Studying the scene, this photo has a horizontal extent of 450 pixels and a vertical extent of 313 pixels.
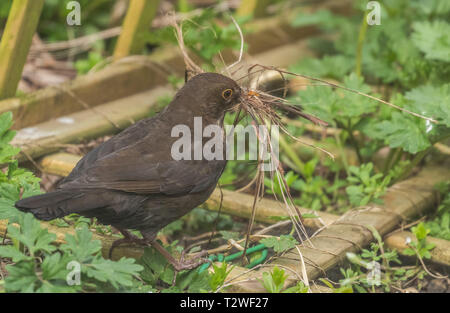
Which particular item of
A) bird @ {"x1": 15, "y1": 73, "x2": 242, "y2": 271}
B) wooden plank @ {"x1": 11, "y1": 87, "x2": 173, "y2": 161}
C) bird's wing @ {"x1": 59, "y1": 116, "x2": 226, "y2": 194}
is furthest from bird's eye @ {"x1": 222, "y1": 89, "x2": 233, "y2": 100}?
wooden plank @ {"x1": 11, "y1": 87, "x2": 173, "y2": 161}

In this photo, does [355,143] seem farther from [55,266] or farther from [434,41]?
[55,266]

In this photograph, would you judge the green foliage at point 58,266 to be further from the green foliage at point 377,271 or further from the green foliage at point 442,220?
the green foliage at point 442,220

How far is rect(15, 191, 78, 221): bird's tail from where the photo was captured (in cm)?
238

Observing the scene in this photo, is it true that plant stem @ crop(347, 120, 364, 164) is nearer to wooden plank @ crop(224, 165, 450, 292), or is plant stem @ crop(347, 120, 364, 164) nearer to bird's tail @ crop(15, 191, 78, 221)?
wooden plank @ crop(224, 165, 450, 292)

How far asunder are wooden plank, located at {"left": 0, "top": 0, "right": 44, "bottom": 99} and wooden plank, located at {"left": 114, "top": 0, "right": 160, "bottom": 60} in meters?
0.77

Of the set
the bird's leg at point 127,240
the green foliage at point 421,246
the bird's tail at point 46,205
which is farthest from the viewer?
the green foliage at point 421,246

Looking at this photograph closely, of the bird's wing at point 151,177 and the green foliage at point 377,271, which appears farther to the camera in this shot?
the green foliage at point 377,271

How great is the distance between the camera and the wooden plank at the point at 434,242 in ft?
10.2

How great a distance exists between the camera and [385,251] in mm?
3164

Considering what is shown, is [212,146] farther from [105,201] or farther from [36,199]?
[36,199]

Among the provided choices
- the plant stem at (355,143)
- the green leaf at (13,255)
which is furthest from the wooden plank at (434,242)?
the green leaf at (13,255)

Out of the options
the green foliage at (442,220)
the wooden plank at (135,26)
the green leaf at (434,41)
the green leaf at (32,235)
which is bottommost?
the green foliage at (442,220)

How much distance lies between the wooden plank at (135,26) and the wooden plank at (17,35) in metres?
0.77

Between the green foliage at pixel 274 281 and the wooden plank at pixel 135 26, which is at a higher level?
the wooden plank at pixel 135 26
